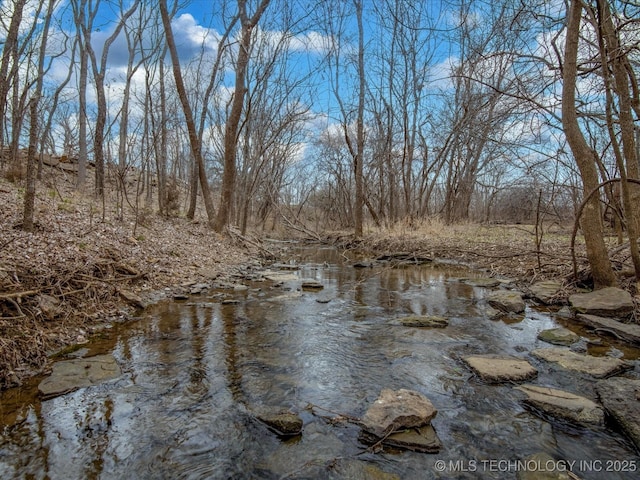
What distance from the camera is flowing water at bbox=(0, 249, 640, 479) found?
226 cm

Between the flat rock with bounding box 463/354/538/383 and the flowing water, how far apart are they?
10cm

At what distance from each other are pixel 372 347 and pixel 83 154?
16.9 meters

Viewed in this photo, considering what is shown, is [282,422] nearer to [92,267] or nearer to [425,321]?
[425,321]

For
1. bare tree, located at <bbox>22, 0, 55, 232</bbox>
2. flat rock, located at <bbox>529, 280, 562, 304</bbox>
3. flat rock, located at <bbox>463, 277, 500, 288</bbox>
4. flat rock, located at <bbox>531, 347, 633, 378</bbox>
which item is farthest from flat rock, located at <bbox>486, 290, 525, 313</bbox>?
bare tree, located at <bbox>22, 0, 55, 232</bbox>

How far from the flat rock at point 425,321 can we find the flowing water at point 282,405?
0.17m

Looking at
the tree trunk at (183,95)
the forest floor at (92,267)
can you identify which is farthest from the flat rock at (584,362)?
the tree trunk at (183,95)

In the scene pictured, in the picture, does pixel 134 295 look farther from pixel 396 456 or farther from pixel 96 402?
pixel 396 456

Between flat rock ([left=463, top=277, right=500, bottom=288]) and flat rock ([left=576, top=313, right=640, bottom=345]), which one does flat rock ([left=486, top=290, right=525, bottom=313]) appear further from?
flat rock ([left=463, top=277, right=500, bottom=288])

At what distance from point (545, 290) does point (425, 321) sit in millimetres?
2912

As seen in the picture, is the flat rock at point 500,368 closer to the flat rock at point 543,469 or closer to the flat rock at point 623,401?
the flat rock at point 623,401

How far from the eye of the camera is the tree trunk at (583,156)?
5.25 metres

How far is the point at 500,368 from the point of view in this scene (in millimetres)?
3539

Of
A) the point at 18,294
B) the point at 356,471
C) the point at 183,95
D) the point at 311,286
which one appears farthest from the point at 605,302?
the point at 183,95

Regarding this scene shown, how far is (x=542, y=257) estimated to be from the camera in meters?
8.09
